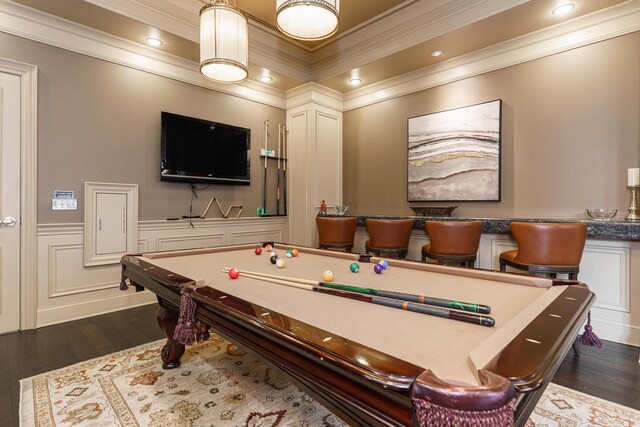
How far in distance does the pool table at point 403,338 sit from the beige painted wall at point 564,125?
218cm

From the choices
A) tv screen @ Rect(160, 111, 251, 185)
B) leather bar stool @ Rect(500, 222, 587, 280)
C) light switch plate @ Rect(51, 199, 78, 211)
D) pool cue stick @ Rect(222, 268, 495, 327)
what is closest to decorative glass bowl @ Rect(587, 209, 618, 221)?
leather bar stool @ Rect(500, 222, 587, 280)

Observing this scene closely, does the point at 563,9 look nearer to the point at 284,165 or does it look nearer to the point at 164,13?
the point at 284,165

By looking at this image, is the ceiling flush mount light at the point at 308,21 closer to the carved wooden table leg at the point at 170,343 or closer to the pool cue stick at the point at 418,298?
the pool cue stick at the point at 418,298

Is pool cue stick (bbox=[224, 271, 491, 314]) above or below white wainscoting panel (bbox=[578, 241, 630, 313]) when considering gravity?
above

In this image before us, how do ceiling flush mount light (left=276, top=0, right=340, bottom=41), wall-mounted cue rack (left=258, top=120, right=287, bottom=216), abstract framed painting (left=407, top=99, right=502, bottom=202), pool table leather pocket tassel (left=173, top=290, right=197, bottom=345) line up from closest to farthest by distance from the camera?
pool table leather pocket tassel (left=173, top=290, right=197, bottom=345), ceiling flush mount light (left=276, top=0, right=340, bottom=41), abstract framed painting (left=407, top=99, right=502, bottom=202), wall-mounted cue rack (left=258, top=120, right=287, bottom=216)

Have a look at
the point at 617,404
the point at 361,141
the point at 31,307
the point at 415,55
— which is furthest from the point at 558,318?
the point at 361,141

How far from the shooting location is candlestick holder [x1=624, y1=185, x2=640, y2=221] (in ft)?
8.57

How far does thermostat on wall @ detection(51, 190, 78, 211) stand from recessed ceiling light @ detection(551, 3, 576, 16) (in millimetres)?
4854

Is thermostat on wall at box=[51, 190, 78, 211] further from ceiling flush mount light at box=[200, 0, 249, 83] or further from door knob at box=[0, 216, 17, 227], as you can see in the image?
ceiling flush mount light at box=[200, 0, 249, 83]

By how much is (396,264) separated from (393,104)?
318 centimetres

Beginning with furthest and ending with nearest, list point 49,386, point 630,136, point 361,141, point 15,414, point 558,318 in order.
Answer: point 361,141, point 630,136, point 49,386, point 15,414, point 558,318

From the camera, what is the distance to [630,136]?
9.00 ft

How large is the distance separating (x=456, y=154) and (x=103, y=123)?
3.94m

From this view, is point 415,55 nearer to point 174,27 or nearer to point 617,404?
point 174,27
